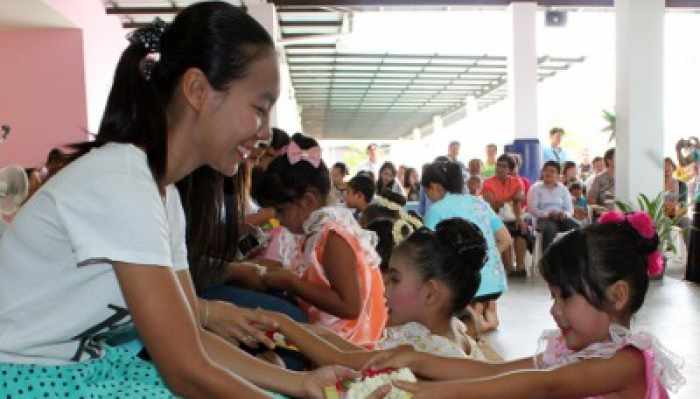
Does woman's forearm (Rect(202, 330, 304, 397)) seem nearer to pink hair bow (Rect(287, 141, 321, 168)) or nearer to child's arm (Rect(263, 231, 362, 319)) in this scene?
child's arm (Rect(263, 231, 362, 319))

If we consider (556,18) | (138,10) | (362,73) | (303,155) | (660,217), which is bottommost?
(660,217)

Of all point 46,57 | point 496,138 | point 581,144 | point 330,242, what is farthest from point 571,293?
point 581,144

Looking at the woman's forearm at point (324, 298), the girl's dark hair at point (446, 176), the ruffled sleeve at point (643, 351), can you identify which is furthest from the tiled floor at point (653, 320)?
the woman's forearm at point (324, 298)

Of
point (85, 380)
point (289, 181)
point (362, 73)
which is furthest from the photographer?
point (362, 73)

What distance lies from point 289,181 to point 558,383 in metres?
1.41

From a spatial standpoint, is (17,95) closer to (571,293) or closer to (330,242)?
(330,242)

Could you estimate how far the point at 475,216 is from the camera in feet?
15.2

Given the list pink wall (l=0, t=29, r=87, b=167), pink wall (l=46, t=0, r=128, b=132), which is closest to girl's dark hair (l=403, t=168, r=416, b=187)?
pink wall (l=46, t=0, r=128, b=132)

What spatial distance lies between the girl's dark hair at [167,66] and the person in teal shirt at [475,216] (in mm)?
3340

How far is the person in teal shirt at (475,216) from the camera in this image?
4410mm

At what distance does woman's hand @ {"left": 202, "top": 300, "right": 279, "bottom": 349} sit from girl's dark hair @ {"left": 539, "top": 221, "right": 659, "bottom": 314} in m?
0.78

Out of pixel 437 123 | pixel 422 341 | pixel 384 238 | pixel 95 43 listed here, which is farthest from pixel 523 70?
pixel 437 123

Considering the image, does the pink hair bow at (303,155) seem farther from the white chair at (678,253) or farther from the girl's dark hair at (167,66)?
the white chair at (678,253)

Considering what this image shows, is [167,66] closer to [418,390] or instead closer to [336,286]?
[418,390]
